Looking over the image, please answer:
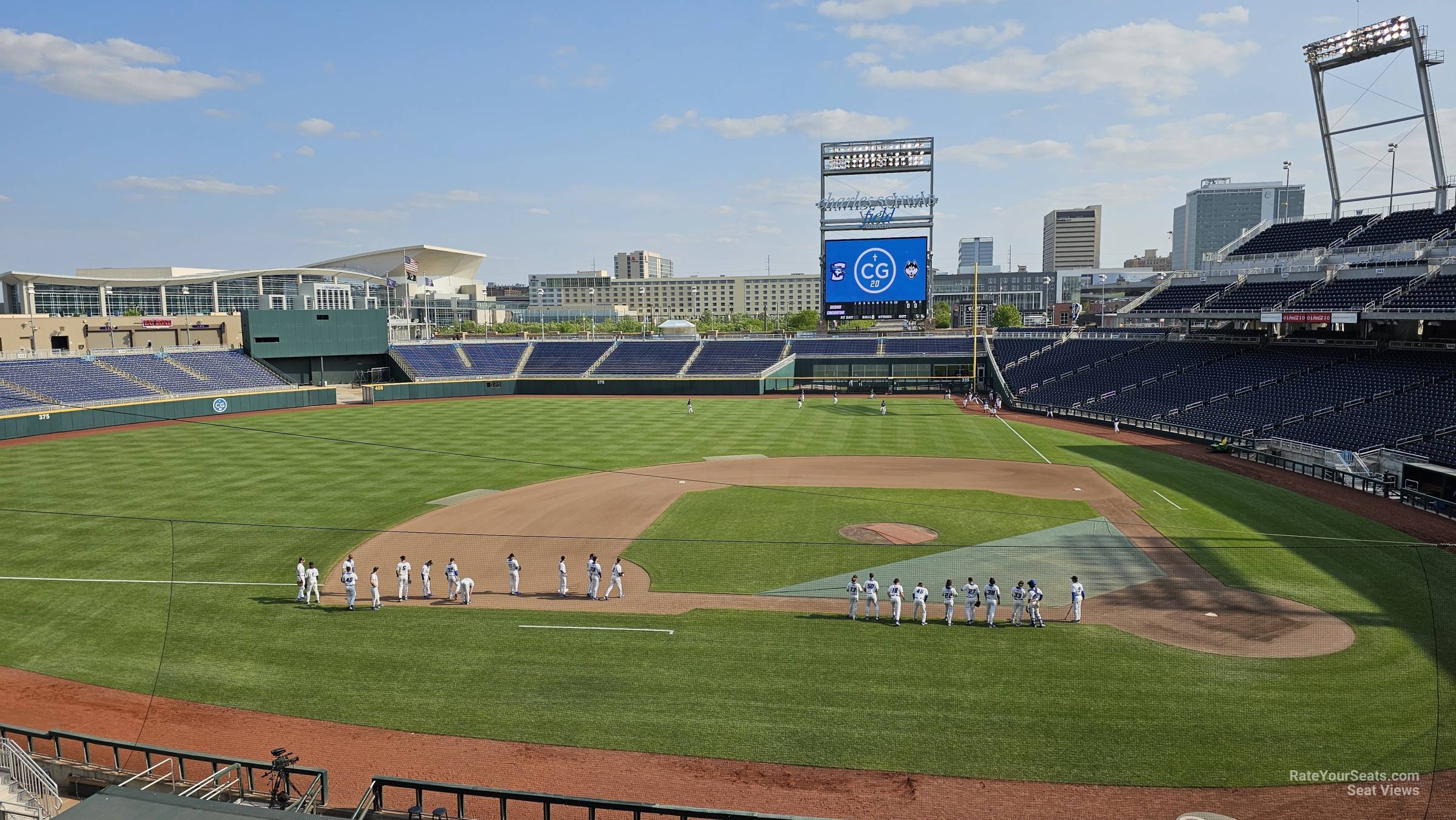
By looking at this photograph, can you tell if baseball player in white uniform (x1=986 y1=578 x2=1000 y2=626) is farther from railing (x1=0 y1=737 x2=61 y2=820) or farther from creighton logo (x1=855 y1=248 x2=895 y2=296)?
creighton logo (x1=855 y1=248 x2=895 y2=296)

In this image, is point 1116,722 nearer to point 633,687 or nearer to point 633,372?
point 633,687

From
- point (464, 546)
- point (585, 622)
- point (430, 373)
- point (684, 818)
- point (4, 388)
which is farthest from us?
point (430, 373)

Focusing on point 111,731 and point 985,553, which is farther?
point 985,553

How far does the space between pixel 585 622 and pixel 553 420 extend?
121 feet

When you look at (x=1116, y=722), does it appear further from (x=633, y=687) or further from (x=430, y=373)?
(x=430, y=373)

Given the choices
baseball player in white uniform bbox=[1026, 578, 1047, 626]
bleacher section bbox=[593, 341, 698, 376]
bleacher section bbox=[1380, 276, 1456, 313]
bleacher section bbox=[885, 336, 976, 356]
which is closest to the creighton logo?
bleacher section bbox=[885, 336, 976, 356]

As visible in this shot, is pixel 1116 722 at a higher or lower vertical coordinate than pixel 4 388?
lower

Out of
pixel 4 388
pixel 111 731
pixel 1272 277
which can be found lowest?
pixel 111 731

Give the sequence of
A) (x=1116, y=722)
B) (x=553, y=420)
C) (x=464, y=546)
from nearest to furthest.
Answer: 1. (x=1116, y=722)
2. (x=464, y=546)
3. (x=553, y=420)

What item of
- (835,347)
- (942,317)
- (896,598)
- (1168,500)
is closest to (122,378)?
(835,347)

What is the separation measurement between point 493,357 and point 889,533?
200 feet

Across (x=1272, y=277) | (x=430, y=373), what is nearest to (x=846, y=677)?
(x=1272, y=277)

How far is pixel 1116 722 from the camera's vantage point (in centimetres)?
1295

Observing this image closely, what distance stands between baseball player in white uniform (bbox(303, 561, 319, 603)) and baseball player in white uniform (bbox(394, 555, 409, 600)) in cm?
188
